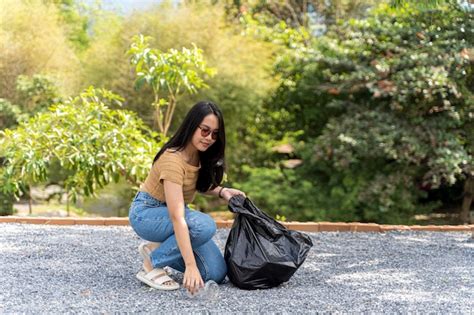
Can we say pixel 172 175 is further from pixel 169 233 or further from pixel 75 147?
pixel 75 147

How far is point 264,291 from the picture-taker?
340 centimetres

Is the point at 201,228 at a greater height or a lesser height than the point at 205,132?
lesser

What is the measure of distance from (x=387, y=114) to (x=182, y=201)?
4524mm

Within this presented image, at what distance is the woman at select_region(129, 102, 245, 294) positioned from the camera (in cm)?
316

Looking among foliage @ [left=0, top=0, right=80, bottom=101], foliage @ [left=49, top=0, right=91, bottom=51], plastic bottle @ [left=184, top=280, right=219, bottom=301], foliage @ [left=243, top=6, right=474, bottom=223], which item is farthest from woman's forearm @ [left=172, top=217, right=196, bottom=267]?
foliage @ [left=49, top=0, right=91, bottom=51]

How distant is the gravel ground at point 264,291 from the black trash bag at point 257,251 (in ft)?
0.20

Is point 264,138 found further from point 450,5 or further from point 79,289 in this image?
point 79,289

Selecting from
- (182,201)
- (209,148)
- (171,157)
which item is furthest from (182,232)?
(209,148)

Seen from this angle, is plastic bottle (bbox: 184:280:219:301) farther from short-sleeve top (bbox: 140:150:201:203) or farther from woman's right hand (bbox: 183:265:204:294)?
short-sleeve top (bbox: 140:150:201:203)

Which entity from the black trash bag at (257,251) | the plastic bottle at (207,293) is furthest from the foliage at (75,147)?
the plastic bottle at (207,293)

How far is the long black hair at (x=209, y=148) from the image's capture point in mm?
3246

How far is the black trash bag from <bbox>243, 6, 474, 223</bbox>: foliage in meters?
3.69

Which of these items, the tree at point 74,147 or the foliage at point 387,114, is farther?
the foliage at point 387,114

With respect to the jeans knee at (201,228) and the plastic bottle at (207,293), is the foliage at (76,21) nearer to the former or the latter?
the jeans knee at (201,228)
